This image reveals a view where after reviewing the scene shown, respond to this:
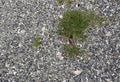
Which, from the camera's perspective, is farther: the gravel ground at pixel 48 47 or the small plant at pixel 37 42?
the small plant at pixel 37 42

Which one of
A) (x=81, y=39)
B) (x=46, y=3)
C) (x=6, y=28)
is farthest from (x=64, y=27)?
(x=6, y=28)

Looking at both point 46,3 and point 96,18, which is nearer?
point 96,18

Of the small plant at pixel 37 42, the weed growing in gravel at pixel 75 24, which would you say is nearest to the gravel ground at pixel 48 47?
the small plant at pixel 37 42

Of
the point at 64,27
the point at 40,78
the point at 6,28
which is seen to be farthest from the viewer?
the point at 6,28

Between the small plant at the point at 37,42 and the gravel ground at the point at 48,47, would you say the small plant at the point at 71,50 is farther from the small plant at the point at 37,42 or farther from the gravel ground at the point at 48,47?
the small plant at the point at 37,42

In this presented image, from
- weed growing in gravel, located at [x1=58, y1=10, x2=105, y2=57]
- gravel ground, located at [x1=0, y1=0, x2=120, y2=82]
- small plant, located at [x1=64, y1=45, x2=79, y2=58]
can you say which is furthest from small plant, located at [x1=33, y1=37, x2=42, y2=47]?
small plant, located at [x1=64, y1=45, x2=79, y2=58]

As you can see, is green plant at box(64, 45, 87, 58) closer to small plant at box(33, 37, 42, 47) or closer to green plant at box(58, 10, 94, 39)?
green plant at box(58, 10, 94, 39)

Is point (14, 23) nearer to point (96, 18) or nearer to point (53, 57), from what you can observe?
point (53, 57)
